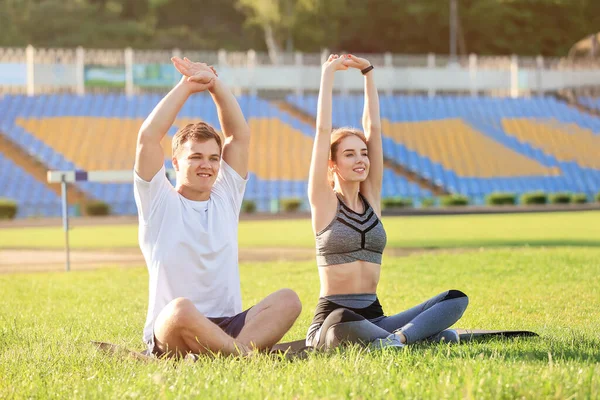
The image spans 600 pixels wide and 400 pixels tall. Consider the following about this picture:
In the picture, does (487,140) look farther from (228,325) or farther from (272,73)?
(228,325)

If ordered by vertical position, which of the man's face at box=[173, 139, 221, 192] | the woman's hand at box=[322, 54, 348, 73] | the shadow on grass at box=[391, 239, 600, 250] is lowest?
the shadow on grass at box=[391, 239, 600, 250]

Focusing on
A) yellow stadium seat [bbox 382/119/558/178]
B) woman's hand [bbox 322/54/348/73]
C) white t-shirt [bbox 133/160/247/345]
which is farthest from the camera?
yellow stadium seat [bbox 382/119/558/178]

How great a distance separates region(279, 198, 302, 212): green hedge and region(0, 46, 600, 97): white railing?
10.1 m

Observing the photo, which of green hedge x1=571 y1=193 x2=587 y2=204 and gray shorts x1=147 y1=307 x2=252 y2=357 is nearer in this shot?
gray shorts x1=147 y1=307 x2=252 y2=357

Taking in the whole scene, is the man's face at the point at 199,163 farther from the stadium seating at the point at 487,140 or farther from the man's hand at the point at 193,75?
the stadium seating at the point at 487,140

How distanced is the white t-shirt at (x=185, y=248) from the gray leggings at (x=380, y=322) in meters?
0.66

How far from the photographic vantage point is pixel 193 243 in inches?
251

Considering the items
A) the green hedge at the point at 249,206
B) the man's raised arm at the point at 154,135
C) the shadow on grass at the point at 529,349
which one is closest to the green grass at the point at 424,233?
the green hedge at the point at 249,206

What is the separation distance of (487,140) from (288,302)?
38889 mm

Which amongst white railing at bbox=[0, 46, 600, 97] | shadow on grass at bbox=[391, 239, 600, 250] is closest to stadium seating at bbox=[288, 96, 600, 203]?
white railing at bbox=[0, 46, 600, 97]

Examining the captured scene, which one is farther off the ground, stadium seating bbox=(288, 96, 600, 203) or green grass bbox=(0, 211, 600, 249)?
stadium seating bbox=(288, 96, 600, 203)

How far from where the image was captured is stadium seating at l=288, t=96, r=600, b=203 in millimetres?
41625

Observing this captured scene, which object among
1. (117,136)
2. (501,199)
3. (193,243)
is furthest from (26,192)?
(193,243)

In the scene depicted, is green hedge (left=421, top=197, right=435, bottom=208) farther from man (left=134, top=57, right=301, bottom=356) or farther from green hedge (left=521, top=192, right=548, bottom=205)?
man (left=134, top=57, right=301, bottom=356)
